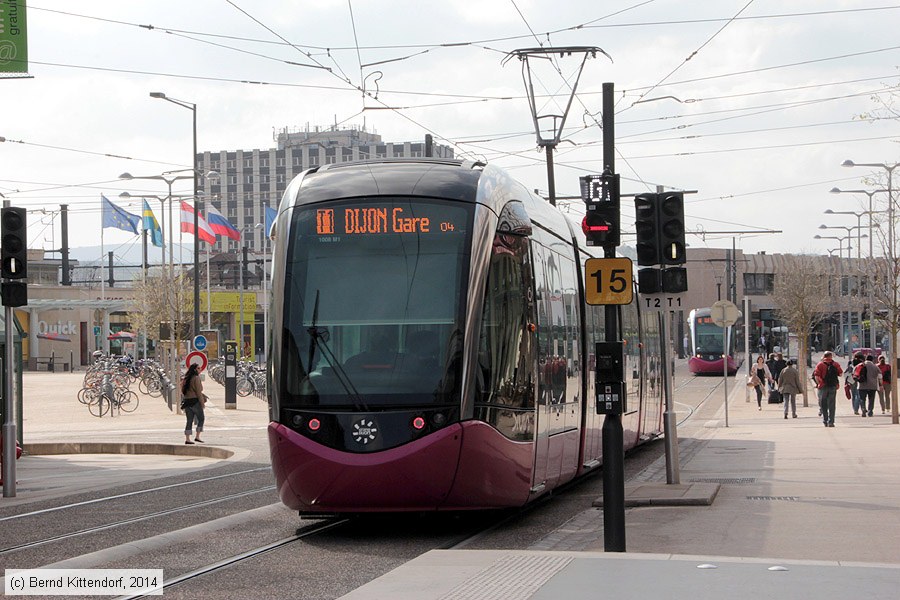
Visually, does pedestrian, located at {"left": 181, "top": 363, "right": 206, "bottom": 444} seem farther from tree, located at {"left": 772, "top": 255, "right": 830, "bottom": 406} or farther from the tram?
tree, located at {"left": 772, "top": 255, "right": 830, "bottom": 406}

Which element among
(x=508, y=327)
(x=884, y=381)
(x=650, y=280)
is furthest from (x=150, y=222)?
(x=508, y=327)

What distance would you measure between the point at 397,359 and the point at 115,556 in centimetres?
286

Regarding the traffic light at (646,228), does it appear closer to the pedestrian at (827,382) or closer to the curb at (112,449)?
the curb at (112,449)

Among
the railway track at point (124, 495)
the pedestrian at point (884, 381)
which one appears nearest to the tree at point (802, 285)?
the pedestrian at point (884, 381)

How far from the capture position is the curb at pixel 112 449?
2783cm

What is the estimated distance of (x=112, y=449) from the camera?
29.2m

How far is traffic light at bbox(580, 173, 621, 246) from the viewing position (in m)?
11.4

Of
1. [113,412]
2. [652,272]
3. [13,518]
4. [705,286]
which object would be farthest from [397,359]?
[705,286]

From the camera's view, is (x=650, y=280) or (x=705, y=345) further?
(x=705, y=345)

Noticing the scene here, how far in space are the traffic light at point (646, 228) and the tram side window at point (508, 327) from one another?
1.13 meters

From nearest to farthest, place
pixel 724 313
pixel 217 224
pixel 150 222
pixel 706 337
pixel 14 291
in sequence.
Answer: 1. pixel 14 291
2. pixel 724 313
3. pixel 217 224
4. pixel 150 222
5. pixel 706 337

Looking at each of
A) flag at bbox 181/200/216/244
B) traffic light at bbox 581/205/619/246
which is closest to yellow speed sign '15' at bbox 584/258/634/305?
traffic light at bbox 581/205/619/246

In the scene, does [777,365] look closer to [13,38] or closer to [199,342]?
[199,342]

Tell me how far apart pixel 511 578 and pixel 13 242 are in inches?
426
